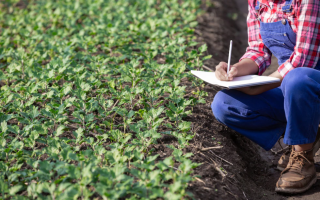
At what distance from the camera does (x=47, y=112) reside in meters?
2.26

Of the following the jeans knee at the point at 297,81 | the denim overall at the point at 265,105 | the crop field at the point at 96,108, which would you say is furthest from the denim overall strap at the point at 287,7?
the crop field at the point at 96,108

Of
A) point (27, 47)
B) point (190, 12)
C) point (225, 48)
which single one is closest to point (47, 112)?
point (27, 47)

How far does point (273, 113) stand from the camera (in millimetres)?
2291

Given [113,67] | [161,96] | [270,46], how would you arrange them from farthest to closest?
[113,67], [161,96], [270,46]

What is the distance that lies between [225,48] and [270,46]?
1.95 meters

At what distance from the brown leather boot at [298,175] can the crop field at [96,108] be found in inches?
24.2

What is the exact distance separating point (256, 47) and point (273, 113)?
0.51 metres

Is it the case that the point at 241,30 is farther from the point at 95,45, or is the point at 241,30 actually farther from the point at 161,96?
the point at 161,96

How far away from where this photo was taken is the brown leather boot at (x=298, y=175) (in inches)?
81.2

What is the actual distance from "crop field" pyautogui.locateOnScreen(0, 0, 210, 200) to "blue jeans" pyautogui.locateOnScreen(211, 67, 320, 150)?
31cm

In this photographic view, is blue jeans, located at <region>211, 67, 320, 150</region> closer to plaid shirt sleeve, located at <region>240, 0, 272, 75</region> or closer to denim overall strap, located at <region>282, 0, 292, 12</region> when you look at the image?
plaid shirt sleeve, located at <region>240, 0, 272, 75</region>

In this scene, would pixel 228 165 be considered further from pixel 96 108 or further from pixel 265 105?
pixel 96 108

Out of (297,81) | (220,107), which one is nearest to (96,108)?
(220,107)

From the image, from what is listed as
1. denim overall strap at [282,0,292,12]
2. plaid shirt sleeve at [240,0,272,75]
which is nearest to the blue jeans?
plaid shirt sleeve at [240,0,272,75]
